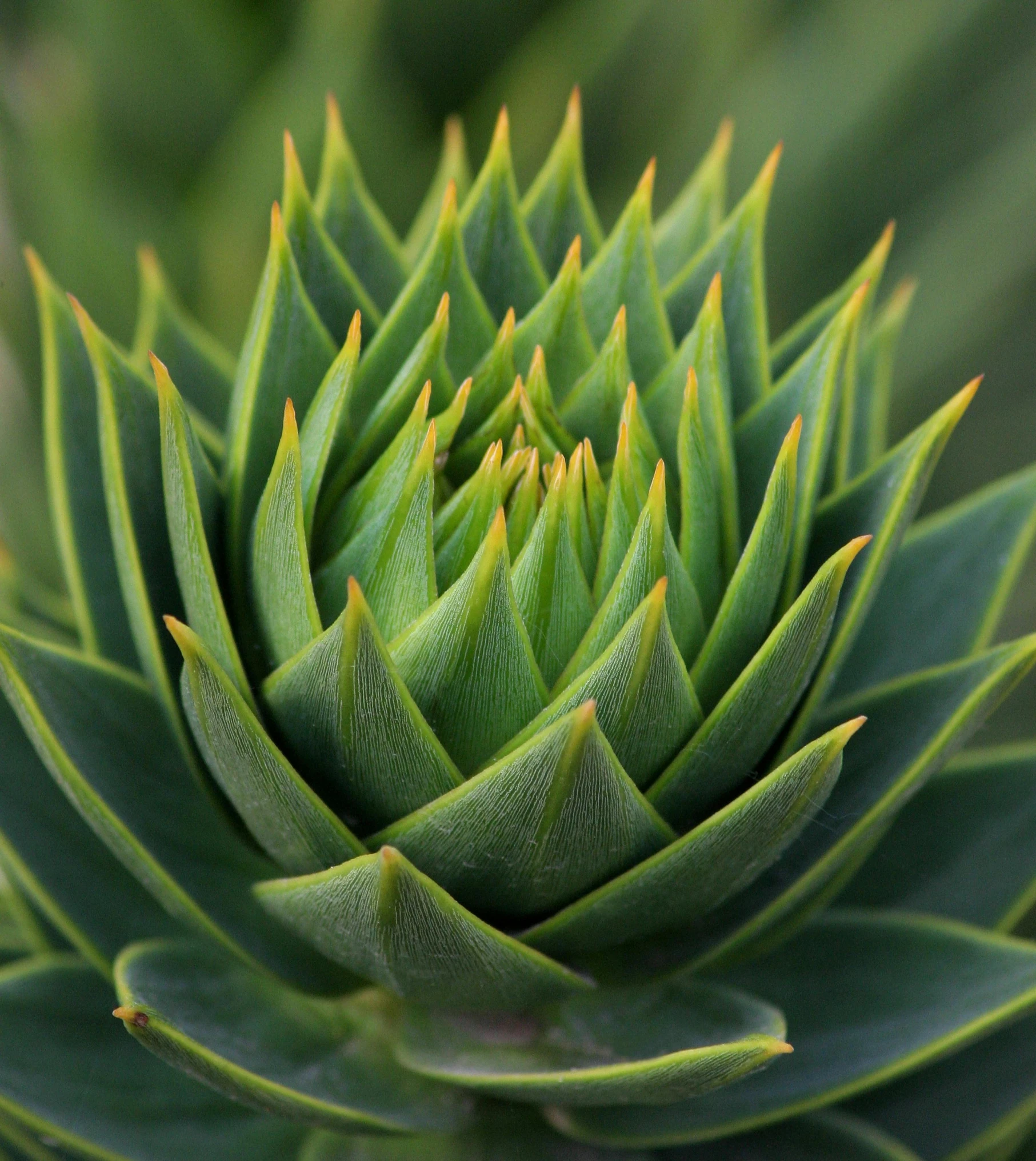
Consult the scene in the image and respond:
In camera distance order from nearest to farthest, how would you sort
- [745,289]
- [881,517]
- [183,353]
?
[881,517] → [745,289] → [183,353]

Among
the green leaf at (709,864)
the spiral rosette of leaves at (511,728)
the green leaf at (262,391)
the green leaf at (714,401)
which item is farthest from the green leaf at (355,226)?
the green leaf at (709,864)

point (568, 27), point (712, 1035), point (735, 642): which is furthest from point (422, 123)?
point (712, 1035)

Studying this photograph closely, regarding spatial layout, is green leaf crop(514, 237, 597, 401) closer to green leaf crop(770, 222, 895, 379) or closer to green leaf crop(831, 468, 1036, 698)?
green leaf crop(770, 222, 895, 379)

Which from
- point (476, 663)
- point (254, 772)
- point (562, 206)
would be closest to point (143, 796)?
point (254, 772)

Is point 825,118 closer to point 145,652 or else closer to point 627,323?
point 627,323

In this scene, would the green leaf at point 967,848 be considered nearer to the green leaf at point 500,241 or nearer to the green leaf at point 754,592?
the green leaf at point 754,592

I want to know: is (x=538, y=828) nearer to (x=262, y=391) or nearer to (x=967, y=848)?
(x=262, y=391)

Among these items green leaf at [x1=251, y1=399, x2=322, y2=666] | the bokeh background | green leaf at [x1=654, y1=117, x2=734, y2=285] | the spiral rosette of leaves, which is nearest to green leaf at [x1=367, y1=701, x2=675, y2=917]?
the spiral rosette of leaves
